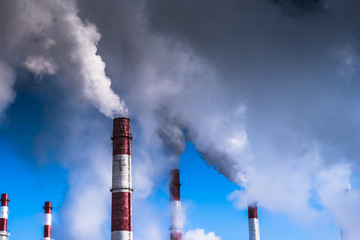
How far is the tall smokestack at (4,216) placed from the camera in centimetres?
5428

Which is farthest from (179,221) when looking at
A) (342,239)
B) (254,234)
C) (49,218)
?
(342,239)

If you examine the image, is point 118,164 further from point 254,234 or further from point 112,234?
point 254,234

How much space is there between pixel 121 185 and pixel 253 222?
79.5 ft

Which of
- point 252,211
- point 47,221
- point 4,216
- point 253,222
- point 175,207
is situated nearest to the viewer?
point 175,207

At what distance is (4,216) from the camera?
5519 cm

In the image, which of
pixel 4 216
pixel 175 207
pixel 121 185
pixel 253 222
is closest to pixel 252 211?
pixel 253 222

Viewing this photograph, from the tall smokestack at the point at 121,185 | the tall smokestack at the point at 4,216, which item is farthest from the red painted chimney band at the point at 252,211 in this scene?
the tall smokestack at the point at 4,216

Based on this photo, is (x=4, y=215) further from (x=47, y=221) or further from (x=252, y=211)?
(x=252, y=211)

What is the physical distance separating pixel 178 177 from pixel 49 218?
21.4 m

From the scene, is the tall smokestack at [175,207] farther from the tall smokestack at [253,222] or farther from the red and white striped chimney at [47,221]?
the red and white striped chimney at [47,221]

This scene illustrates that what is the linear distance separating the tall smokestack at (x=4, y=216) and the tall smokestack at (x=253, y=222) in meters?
29.9

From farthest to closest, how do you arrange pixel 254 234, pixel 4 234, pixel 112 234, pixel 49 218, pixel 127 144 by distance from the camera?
pixel 49 218 → pixel 4 234 → pixel 254 234 → pixel 127 144 → pixel 112 234

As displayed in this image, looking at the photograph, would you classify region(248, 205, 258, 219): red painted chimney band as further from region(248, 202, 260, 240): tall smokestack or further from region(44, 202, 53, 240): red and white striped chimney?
region(44, 202, 53, 240): red and white striped chimney

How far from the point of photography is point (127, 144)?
32969 mm
